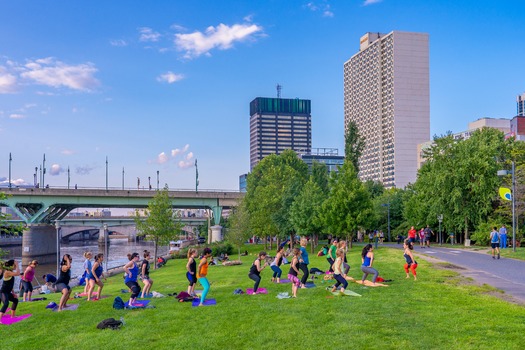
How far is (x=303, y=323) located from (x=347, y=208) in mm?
31653

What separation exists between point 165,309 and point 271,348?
574 cm

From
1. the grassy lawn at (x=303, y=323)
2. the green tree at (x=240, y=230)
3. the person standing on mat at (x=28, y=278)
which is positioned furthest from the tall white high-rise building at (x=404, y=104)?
the grassy lawn at (x=303, y=323)

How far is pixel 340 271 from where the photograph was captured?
17.3 metres

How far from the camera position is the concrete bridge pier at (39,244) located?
3189 inches

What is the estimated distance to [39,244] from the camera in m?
83.4

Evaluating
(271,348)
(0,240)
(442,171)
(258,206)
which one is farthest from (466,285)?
(0,240)

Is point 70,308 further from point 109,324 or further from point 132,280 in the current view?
point 109,324

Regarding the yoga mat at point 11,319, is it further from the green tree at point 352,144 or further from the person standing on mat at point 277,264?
the green tree at point 352,144

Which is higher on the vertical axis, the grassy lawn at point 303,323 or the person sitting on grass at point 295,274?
the person sitting on grass at point 295,274

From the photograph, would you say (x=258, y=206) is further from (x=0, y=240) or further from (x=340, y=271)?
(x=0, y=240)

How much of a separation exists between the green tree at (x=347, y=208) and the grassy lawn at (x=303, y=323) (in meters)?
25.7

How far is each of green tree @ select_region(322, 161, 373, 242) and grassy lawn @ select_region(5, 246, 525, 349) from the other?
25709 millimetres

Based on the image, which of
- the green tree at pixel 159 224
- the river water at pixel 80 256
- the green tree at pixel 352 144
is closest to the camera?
the green tree at pixel 159 224

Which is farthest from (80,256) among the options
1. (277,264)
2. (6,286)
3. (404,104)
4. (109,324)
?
(404,104)
